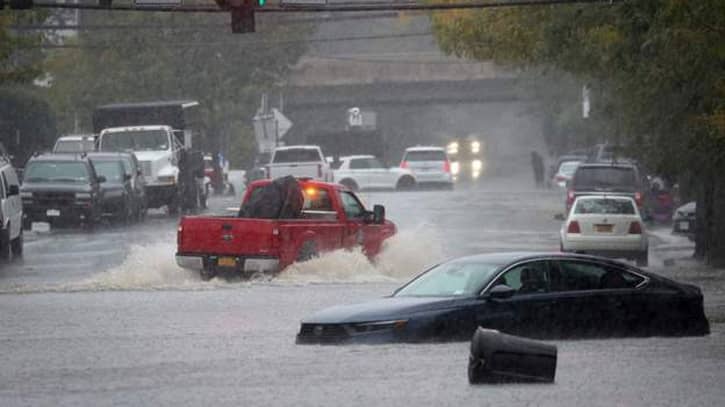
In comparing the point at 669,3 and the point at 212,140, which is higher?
the point at 669,3

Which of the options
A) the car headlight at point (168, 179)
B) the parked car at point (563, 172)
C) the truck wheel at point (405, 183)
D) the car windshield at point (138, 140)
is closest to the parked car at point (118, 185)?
the car headlight at point (168, 179)

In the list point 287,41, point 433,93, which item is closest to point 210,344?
point 287,41

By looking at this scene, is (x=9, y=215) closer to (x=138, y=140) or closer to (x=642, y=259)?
(x=642, y=259)

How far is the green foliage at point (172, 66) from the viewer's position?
247 feet

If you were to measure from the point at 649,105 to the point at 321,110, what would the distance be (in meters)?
74.9

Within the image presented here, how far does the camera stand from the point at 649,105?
1275 inches

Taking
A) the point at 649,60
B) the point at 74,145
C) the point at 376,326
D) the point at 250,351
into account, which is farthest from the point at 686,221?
the point at 376,326

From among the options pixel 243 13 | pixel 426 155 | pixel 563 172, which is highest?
pixel 243 13

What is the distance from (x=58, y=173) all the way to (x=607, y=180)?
44.9 feet

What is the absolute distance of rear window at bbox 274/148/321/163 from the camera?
56.2 meters

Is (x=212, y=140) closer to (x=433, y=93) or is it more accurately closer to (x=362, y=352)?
(x=433, y=93)

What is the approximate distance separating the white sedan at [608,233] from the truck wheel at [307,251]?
8177 millimetres

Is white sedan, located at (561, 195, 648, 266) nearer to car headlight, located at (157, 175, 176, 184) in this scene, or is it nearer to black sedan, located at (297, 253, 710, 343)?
black sedan, located at (297, 253, 710, 343)

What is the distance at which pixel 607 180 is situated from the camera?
42375 mm
